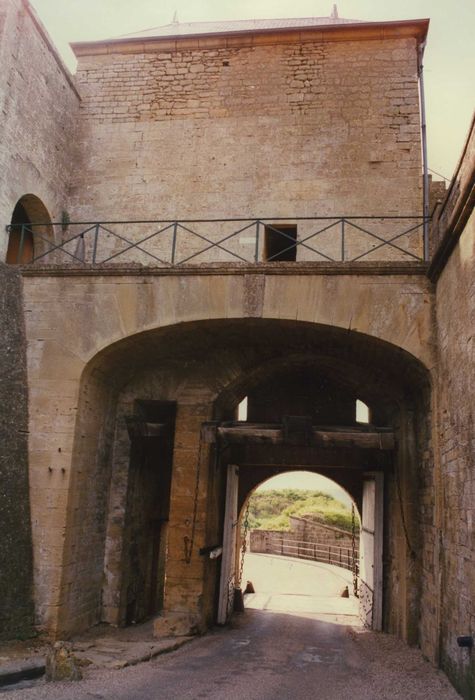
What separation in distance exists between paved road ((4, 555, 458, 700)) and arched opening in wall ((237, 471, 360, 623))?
2860mm

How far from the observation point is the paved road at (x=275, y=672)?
5336 millimetres

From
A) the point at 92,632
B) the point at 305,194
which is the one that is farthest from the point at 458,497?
the point at 305,194

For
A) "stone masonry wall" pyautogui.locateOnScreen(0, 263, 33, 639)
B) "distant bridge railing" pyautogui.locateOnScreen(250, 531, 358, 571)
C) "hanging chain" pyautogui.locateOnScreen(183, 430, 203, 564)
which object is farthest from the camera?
"distant bridge railing" pyautogui.locateOnScreen(250, 531, 358, 571)

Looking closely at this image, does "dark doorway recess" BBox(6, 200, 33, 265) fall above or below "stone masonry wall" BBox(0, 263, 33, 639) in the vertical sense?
above

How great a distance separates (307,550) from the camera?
22594 millimetres

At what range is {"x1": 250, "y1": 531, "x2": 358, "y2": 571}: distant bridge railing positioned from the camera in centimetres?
2059

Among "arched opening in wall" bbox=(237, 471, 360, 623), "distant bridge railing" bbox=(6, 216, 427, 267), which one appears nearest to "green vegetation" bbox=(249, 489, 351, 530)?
"arched opening in wall" bbox=(237, 471, 360, 623)

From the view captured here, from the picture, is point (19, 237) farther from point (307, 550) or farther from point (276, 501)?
point (276, 501)

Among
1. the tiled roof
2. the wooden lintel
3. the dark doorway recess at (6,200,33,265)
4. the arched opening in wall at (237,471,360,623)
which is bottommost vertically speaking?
the arched opening in wall at (237,471,360,623)

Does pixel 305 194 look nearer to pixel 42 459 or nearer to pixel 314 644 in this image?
pixel 42 459

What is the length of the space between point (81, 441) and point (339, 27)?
841 cm

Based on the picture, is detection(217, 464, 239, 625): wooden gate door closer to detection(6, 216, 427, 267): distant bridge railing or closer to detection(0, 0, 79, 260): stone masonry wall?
detection(6, 216, 427, 267): distant bridge railing

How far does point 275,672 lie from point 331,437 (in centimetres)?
298

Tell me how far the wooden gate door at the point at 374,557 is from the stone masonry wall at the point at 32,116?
6666 mm
